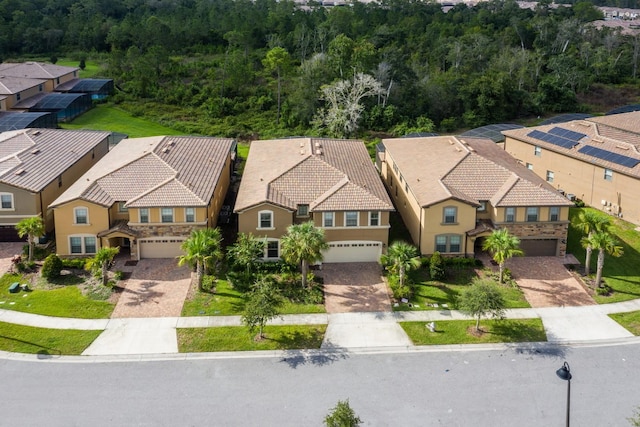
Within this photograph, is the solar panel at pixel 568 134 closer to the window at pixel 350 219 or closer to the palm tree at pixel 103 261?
the window at pixel 350 219

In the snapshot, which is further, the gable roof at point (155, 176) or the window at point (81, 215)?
the gable roof at point (155, 176)

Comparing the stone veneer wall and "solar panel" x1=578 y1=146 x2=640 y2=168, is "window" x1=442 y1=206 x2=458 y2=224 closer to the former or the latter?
the stone veneer wall

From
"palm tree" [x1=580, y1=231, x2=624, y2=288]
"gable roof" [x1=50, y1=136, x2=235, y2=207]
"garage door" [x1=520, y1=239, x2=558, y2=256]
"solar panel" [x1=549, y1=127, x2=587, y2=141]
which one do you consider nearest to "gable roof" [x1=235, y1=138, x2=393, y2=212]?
"gable roof" [x1=50, y1=136, x2=235, y2=207]

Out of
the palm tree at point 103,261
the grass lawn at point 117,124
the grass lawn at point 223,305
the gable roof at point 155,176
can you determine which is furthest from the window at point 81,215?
the grass lawn at point 117,124

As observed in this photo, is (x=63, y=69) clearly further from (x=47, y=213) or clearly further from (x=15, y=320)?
(x=15, y=320)

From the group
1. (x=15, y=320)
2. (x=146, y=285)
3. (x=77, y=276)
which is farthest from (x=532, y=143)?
(x=15, y=320)

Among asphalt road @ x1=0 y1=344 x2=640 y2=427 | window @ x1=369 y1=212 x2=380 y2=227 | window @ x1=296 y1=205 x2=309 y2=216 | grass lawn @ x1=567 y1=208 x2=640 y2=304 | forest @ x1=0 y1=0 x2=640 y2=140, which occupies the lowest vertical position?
asphalt road @ x1=0 y1=344 x2=640 y2=427
